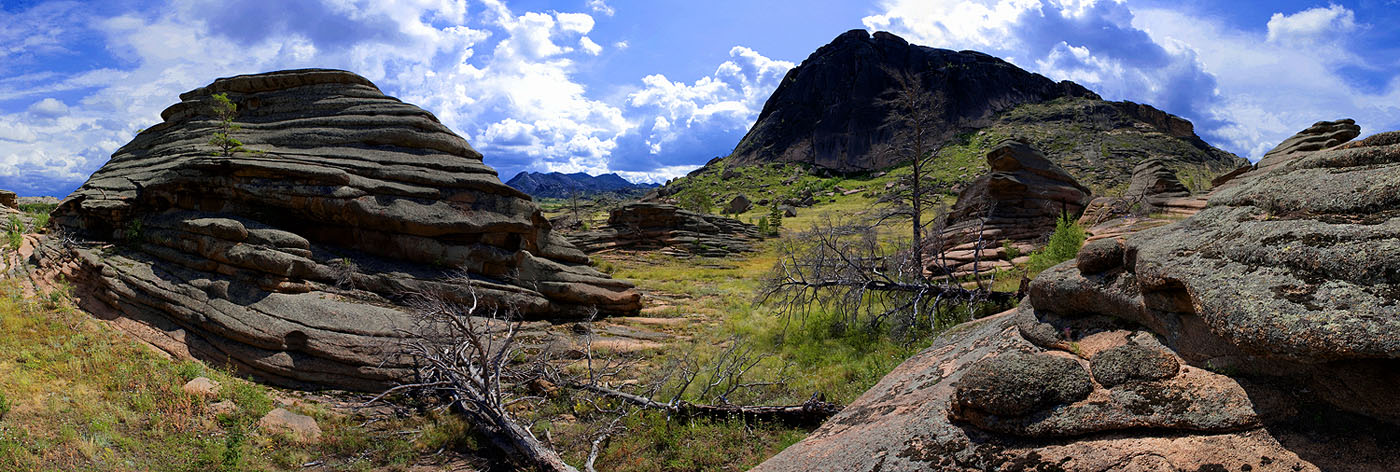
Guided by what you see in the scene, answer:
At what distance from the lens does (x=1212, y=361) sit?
3.73 metres

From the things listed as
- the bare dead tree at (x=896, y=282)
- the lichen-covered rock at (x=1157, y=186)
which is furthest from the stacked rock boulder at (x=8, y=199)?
the lichen-covered rock at (x=1157, y=186)

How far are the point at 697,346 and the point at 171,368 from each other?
1140cm

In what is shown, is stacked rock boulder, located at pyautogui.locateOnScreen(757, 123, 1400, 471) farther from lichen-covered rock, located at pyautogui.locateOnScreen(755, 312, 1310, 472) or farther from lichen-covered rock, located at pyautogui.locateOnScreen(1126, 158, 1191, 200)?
lichen-covered rock, located at pyautogui.locateOnScreen(1126, 158, 1191, 200)

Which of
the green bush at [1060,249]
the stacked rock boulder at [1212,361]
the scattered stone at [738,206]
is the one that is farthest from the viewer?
the scattered stone at [738,206]

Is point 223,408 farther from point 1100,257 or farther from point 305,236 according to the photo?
point 1100,257

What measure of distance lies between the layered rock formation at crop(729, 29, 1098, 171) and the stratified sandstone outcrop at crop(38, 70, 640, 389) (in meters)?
105

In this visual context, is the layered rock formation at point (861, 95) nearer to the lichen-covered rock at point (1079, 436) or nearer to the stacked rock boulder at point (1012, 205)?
the stacked rock boulder at point (1012, 205)

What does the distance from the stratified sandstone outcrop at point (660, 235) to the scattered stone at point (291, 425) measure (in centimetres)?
2931

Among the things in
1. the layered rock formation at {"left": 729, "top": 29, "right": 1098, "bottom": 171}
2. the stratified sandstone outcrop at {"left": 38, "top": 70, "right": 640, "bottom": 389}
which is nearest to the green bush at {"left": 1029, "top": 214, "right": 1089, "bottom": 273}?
the stratified sandstone outcrop at {"left": 38, "top": 70, "right": 640, "bottom": 389}

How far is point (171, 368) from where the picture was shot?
36.6 ft

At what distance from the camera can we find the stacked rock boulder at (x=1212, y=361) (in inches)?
117

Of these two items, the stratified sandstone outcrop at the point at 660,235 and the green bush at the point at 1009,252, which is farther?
the stratified sandstone outcrop at the point at 660,235

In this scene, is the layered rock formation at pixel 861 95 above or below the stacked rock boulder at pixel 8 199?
above

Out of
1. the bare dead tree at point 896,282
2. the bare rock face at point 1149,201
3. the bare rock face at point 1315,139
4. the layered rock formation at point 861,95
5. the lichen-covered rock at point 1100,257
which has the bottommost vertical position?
the bare dead tree at point 896,282
